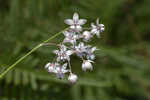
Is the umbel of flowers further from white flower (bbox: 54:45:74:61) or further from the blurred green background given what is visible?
the blurred green background

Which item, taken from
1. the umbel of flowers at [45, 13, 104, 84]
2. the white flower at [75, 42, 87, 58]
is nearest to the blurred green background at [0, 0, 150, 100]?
the umbel of flowers at [45, 13, 104, 84]

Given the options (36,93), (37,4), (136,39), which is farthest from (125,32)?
(36,93)

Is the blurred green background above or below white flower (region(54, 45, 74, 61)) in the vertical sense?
above

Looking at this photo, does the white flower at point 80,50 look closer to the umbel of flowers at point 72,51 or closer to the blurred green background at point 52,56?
the umbel of flowers at point 72,51

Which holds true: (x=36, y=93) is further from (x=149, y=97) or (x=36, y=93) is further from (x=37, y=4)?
(x=149, y=97)

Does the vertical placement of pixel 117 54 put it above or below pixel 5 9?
below

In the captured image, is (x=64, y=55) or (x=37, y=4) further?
(x=37, y=4)

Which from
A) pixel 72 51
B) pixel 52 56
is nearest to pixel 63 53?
pixel 72 51

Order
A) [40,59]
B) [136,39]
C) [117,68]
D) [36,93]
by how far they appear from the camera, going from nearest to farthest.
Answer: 1. [36,93]
2. [40,59]
3. [117,68]
4. [136,39]
